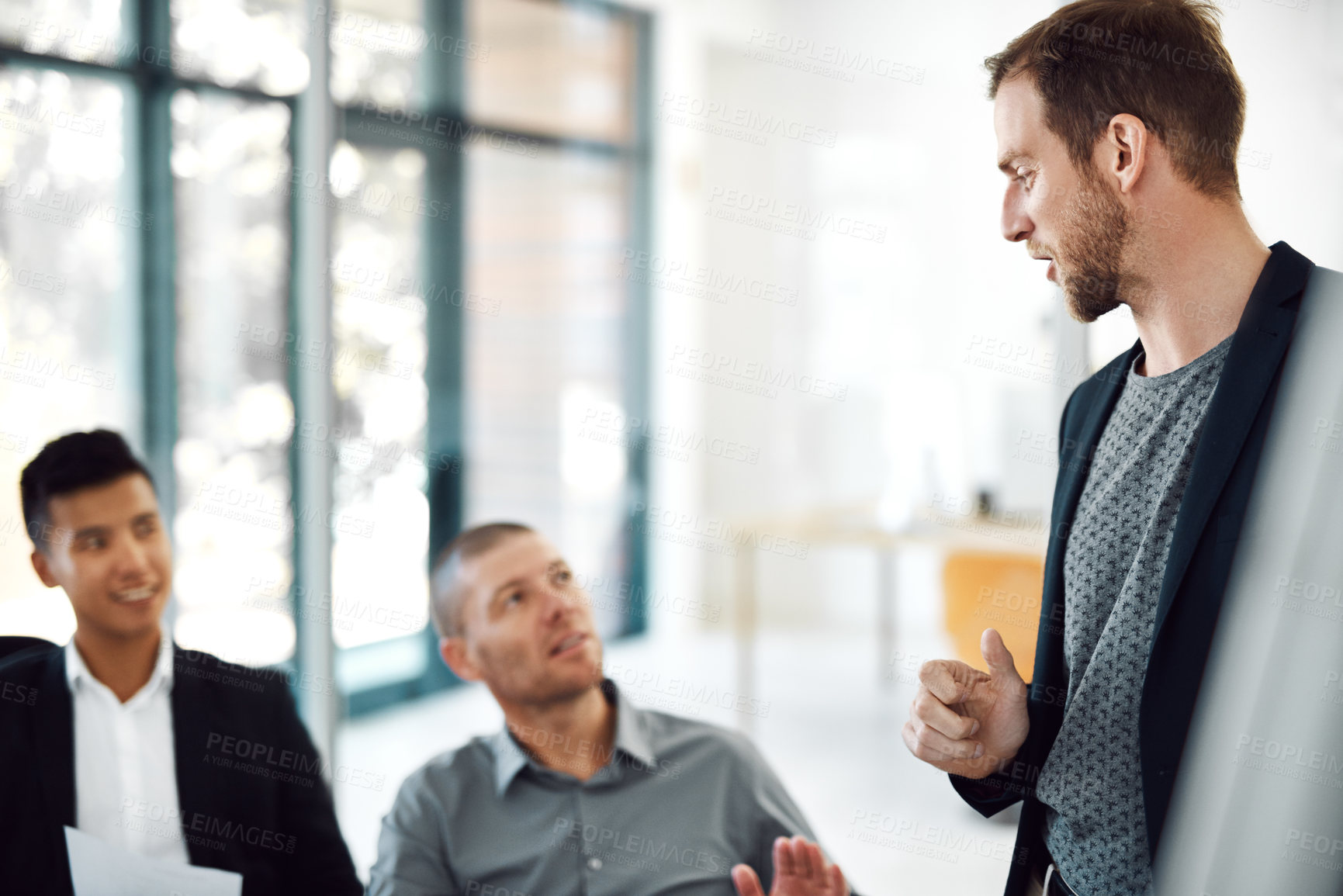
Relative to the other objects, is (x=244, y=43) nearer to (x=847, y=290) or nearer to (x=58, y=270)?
(x=58, y=270)

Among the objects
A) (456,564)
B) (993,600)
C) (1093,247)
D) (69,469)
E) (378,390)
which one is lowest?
(993,600)

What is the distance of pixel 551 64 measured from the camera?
2.79 m

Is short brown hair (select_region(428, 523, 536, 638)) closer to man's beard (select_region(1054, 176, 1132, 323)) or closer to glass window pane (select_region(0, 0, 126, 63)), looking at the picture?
man's beard (select_region(1054, 176, 1132, 323))

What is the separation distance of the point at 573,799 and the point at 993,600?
3.40ft

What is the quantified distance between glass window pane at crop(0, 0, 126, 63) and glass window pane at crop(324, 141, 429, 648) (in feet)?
1.97

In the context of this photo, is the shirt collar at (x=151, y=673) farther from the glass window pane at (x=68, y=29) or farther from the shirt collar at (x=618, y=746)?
the glass window pane at (x=68, y=29)

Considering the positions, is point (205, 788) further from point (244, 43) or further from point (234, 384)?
point (244, 43)

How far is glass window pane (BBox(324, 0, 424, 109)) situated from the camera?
2721mm

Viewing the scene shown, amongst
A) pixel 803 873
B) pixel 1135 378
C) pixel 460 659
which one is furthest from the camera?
pixel 460 659

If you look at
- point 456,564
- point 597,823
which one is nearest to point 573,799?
point 597,823

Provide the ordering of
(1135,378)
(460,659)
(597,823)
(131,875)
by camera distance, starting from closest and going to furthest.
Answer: (1135,378), (597,823), (460,659), (131,875)

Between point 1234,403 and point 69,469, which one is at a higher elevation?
point 1234,403

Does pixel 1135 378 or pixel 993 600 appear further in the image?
pixel 993 600

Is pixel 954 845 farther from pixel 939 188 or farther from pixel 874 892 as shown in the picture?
pixel 939 188
